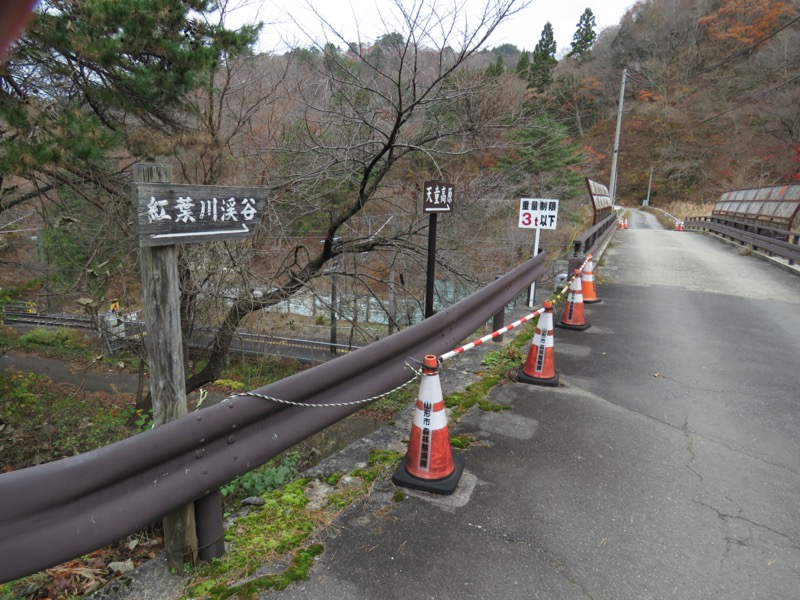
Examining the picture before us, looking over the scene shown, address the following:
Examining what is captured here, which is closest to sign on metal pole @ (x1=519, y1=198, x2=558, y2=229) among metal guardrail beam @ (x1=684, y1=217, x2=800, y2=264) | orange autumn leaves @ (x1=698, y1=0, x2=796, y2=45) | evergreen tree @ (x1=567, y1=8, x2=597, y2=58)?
metal guardrail beam @ (x1=684, y1=217, x2=800, y2=264)

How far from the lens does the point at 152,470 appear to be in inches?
74.9

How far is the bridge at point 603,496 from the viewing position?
224 centimetres

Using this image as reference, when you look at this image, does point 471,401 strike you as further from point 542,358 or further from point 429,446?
point 429,446

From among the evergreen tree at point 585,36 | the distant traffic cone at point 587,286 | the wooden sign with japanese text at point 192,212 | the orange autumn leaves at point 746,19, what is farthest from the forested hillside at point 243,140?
the evergreen tree at point 585,36

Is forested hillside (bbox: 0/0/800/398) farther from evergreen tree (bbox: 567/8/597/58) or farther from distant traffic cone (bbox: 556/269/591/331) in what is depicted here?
evergreen tree (bbox: 567/8/597/58)

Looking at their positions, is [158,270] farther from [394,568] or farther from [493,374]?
[493,374]

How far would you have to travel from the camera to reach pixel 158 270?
210 centimetres

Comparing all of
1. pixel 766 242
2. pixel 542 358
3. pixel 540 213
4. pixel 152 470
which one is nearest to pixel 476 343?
pixel 542 358

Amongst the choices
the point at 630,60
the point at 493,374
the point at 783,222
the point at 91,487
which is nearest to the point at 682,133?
the point at 630,60

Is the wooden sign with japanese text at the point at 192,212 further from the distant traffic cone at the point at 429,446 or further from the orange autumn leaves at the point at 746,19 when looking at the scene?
the orange autumn leaves at the point at 746,19

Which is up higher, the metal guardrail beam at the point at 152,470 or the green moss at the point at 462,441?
the metal guardrail beam at the point at 152,470

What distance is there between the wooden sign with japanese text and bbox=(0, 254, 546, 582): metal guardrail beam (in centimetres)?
74

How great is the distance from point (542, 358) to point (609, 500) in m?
1.89

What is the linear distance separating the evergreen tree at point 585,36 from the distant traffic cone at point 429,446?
3552 inches
